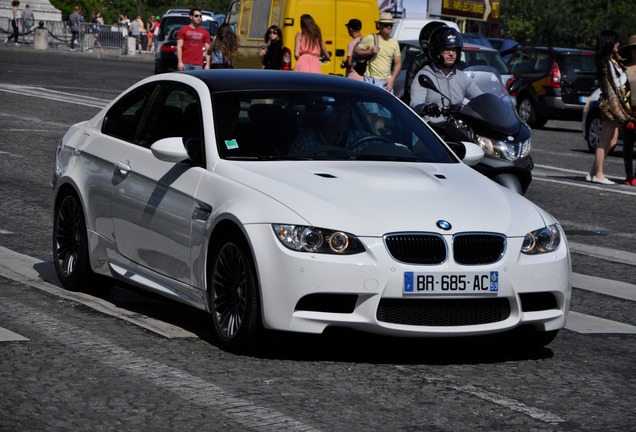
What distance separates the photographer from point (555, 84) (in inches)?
1141

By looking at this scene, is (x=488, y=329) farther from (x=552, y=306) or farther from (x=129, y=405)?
(x=129, y=405)

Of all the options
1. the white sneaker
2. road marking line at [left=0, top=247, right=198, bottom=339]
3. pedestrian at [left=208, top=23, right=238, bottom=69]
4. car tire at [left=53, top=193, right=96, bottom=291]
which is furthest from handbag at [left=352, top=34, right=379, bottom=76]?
car tire at [left=53, top=193, right=96, bottom=291]

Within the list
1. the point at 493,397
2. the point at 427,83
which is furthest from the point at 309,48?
the point at 493,397

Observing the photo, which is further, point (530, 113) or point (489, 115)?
point (530, 113)

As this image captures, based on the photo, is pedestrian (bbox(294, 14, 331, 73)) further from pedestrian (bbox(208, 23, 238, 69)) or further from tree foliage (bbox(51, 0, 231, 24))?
tree foliage (bbox(51, 0, 231, 24))

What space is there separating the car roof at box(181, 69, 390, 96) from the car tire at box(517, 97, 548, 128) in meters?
21.3

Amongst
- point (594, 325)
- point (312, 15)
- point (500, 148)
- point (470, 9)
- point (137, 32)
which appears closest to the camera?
point (594, 325)

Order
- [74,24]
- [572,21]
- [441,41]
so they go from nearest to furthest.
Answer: [441,41], [74,24], [572,21]

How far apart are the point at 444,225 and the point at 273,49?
16.3 metres

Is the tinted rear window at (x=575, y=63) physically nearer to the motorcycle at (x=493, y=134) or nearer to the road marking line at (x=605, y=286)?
the motorcycle at (x=493, y=134)

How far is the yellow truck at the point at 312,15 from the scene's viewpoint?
24808 mm

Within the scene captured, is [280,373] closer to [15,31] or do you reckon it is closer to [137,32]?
[15,31]

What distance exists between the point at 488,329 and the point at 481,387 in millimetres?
494

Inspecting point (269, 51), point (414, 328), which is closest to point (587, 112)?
point (269, 51)
